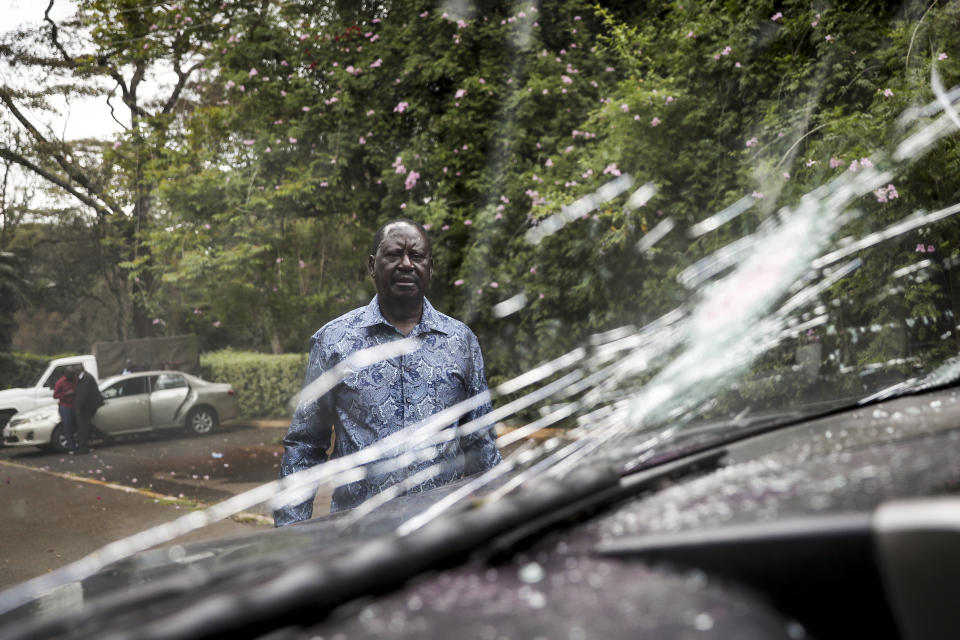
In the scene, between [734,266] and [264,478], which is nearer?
[734,266]

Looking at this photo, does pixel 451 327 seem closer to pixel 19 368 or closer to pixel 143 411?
pixel 19 368

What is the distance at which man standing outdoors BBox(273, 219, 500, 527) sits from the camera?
2.20 metres

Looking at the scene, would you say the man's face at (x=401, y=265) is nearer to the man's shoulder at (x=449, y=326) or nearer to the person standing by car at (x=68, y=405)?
the man's shoulder at (x=449, y=326)

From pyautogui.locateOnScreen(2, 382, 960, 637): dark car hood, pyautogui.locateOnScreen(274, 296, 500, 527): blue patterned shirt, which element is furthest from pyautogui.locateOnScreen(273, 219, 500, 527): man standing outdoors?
pyautogui.locateOnScreen(2, 382, 960, 637): dark car hood

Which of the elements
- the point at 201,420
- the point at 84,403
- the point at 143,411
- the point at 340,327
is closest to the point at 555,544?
the point at 340,327

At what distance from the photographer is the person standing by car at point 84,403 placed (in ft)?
43.7

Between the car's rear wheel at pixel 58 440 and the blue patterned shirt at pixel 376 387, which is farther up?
the blue patterned shirt at pixel 376 387

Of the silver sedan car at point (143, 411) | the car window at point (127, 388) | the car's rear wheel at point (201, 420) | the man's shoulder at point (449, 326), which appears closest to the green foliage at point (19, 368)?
the silver sedan car at point (143, 411)

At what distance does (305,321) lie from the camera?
11609mm

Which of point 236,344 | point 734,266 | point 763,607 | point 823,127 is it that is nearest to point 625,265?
point 823,127

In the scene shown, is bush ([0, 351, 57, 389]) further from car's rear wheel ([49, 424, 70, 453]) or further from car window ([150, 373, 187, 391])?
car window ([150, 373, 187, 391])

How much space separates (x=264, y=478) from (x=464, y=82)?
517cm

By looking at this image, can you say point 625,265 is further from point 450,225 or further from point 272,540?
point 272,540

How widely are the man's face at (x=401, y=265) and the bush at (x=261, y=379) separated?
12890mm
